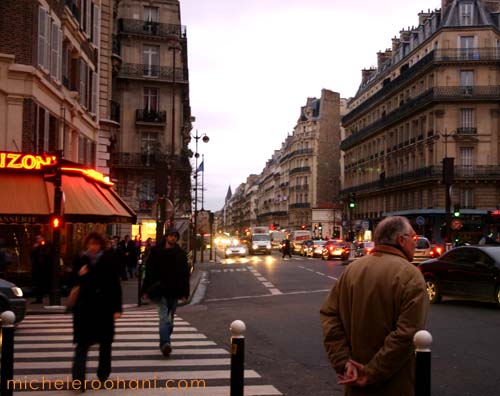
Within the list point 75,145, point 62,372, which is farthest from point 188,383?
point 75,145

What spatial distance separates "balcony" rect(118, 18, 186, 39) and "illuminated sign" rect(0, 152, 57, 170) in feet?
114

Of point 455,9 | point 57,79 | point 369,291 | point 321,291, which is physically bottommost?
point 321,291

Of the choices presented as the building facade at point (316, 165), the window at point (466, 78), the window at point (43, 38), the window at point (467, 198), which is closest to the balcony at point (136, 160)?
the window at point (467, 198)

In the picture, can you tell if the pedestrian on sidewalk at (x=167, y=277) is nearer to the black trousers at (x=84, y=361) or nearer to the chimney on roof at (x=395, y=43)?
the black trousers at (x=84, y=361)

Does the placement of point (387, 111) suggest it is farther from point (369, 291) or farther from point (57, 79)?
point (369, 291)

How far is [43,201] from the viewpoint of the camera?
2012 cm

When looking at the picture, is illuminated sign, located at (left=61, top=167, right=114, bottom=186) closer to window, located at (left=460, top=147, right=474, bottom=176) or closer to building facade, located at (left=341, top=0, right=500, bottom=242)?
building facade, located at (left=341, top=0, right=500, bottom=242)

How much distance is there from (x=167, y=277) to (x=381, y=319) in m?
6.41

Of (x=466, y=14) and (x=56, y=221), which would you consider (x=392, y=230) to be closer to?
(x=56, y=221)

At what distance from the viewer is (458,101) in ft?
191

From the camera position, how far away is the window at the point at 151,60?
176ft

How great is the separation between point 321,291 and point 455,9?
149 ft

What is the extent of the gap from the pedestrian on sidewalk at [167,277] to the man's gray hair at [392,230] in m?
6.15

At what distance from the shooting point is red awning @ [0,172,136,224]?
19469 mm
